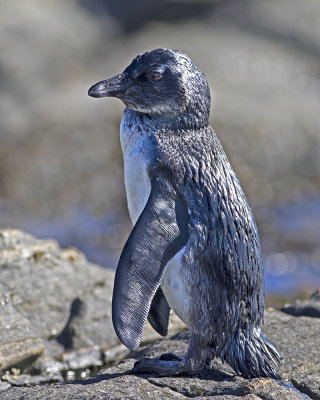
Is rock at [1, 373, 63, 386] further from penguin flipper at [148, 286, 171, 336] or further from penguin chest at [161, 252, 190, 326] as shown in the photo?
penguin chest at [161, 252, 190, 326]

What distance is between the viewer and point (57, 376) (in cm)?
503

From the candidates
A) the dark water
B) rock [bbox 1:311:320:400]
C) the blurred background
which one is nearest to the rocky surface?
rock [bbox 1:311:320:400]

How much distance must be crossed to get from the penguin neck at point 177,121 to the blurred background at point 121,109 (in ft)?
15.1

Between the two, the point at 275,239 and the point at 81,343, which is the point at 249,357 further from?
the point at 275,239

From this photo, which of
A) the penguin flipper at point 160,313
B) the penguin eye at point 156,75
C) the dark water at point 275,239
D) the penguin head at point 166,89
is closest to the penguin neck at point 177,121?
the penguin head at point 166,89

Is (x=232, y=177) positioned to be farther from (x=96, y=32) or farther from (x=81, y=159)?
(x=96, y=32)

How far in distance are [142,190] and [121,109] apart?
8704 mm

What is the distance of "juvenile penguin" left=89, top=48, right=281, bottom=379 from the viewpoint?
12.5 ft

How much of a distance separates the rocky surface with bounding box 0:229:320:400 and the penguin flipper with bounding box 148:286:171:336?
305 mm

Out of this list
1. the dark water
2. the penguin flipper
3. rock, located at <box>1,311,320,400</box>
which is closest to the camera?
rock, located at <box>1,311,320,400</box>

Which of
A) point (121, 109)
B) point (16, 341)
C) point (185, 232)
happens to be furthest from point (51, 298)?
point (121, 109)

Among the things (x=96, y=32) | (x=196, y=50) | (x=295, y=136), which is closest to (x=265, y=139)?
(x=295, y=136)

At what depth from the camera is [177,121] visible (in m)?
4.00

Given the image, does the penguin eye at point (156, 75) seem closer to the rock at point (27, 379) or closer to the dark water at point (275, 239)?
the rock at point (27, 379)
